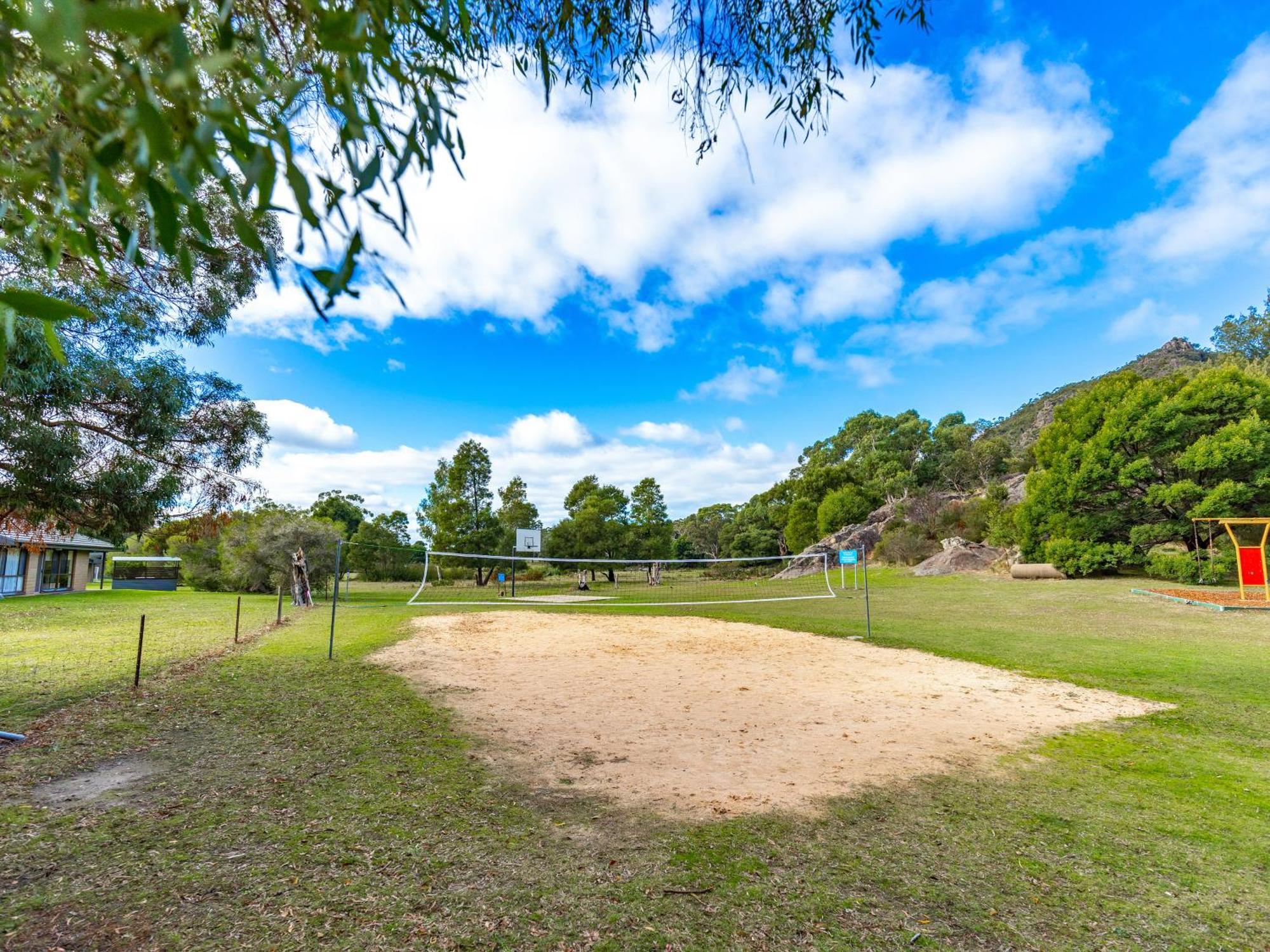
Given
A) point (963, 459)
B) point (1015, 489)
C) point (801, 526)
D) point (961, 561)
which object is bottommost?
point (961, 561)

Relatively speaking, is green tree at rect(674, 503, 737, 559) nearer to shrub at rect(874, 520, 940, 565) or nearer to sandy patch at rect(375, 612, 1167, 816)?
shrub at rect(874, 520, 940, 565)

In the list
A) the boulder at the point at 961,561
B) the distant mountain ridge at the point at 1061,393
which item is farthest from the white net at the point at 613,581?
the distant mountain ridge at the point at 1061,393

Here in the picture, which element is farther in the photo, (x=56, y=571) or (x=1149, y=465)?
(x=56, y=571)

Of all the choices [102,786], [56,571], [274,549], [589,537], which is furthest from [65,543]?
[102,786]

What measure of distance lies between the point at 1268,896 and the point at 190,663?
11.7m

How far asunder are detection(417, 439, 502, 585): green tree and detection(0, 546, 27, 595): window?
56.7ft

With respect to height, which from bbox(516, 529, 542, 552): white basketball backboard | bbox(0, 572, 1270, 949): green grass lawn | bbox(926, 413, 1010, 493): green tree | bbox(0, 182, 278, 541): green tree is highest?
bbox(926, 413, 1010, 493): green tree

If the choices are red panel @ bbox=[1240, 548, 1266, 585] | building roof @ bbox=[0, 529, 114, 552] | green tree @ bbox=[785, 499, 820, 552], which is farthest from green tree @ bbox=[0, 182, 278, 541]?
green tree @ bbox=[785, 499, 820, 552]

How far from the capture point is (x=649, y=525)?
138 ft

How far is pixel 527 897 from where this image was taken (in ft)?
8.92

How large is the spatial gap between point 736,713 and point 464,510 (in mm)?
30922

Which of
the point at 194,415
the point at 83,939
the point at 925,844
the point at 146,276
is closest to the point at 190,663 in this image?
the point at 194,415

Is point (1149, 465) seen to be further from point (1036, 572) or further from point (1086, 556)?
point (1036, 572)

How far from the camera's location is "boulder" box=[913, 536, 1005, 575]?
28219 mm
